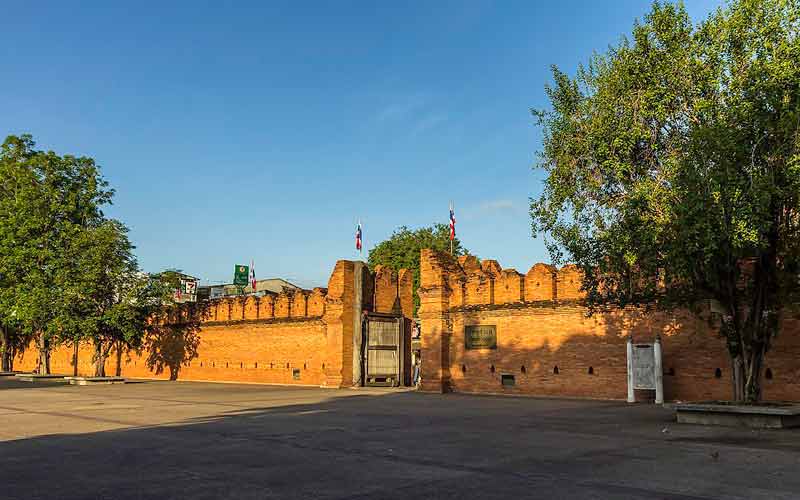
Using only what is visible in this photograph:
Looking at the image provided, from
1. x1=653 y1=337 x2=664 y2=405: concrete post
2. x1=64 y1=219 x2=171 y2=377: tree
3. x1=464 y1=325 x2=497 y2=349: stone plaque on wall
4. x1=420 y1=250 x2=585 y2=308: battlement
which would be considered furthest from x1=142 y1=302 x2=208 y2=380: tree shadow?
x1=653 y1=337 x2=664 y2=405: concrete post

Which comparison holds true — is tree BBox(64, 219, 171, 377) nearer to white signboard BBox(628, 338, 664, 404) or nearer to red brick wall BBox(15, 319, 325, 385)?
A: red brick wall BBox(15, 319, 325, 385)

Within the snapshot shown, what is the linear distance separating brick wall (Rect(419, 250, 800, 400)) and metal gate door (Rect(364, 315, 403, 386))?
306 cm

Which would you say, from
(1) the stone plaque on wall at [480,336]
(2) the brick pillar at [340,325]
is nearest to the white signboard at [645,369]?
(1) the stone plaque on wall at [480,336]

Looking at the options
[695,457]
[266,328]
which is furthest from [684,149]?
[266,328]

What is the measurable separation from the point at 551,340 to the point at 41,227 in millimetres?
27178

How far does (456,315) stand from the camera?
2656 cm

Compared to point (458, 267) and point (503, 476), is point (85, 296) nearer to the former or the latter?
point (458, 267)

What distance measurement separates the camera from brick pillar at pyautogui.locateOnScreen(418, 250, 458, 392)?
2633cm

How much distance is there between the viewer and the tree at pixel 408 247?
69625mm

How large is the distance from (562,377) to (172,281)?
21285mm

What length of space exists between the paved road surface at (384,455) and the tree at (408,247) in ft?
173

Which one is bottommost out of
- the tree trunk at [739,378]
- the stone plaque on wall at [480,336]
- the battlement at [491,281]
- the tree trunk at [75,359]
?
the tree trunk at [75,359]

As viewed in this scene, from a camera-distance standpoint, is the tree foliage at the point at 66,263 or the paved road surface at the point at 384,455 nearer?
the paved road surface at the point at 384,455

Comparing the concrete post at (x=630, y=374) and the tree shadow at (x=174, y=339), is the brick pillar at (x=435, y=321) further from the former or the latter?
the tree shadow at (x=174, y=339)
